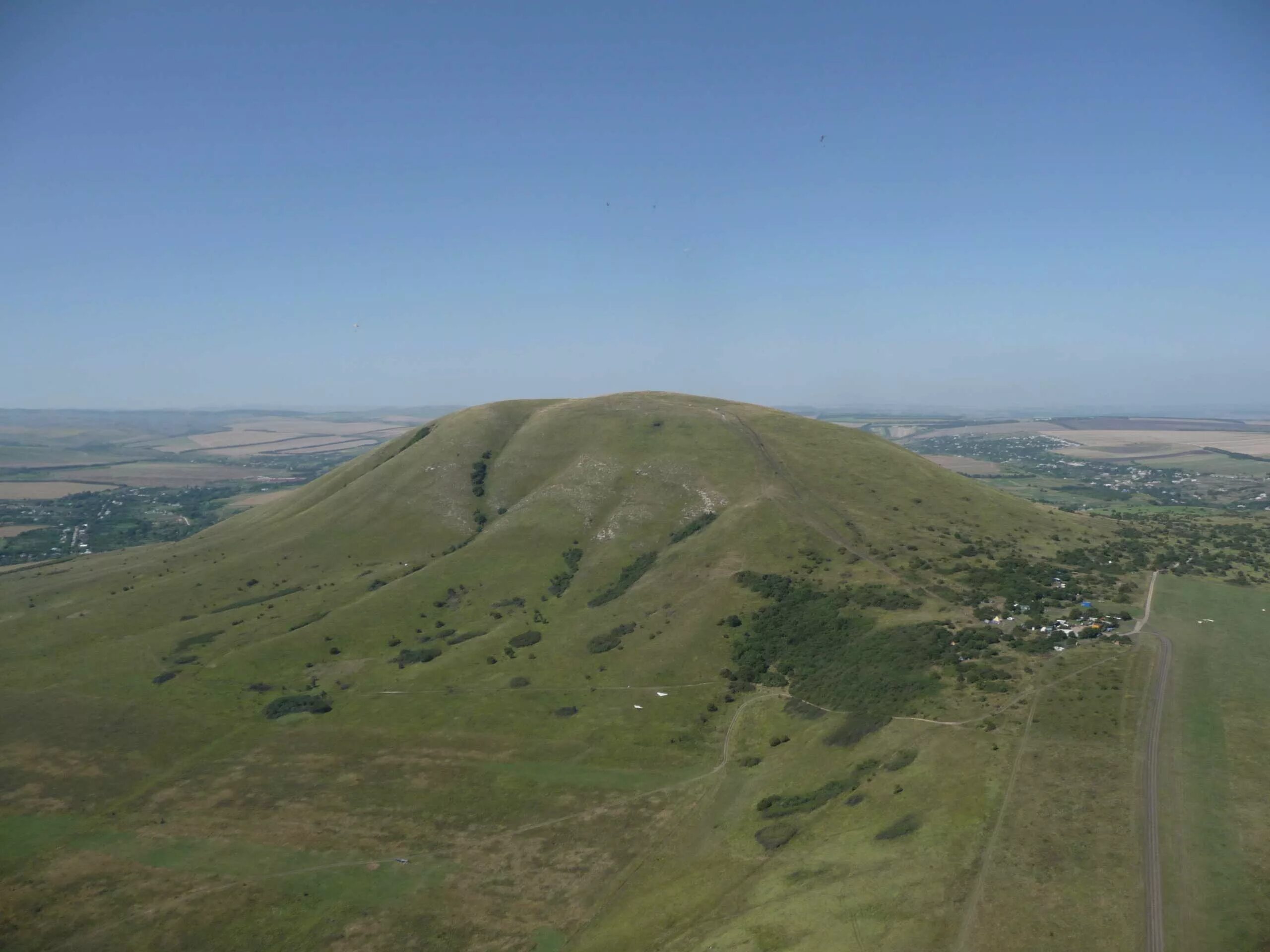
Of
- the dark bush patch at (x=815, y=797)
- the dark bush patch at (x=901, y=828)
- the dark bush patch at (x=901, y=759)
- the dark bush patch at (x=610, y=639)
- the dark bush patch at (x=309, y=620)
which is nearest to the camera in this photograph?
the dark bush patch at (x=901, y=828)

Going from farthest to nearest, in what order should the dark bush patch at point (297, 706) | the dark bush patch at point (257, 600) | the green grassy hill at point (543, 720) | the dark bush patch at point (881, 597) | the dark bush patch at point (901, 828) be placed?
the dark bush patch at point (257, 600) → the dark bush patch at point (881, 597) → the dark bush patch at point (297, 706) → the green grassy hill at point (543, 720) → the dark bush patch at point (901, 828)

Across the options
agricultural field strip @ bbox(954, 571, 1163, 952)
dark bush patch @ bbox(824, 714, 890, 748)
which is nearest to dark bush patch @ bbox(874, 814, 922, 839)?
agricultural field strip @ bbox(954, 571, 1163, 952)

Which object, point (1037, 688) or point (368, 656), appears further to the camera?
point (368, 656)

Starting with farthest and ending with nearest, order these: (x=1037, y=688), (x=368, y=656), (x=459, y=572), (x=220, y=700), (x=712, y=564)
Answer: (x=459, y=572)
(x=712, y=564)
(x=368, y=656)
(x=220, y=700)
(x=1037, y=688)

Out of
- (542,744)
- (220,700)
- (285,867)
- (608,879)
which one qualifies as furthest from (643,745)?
(220,700)

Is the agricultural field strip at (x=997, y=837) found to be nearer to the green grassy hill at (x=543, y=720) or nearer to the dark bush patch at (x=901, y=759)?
the green grassy hill at (x=543, y=720)

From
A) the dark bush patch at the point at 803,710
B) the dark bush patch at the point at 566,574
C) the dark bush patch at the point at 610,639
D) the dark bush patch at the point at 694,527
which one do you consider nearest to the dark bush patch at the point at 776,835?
the dark bush patch at the point at 803,710

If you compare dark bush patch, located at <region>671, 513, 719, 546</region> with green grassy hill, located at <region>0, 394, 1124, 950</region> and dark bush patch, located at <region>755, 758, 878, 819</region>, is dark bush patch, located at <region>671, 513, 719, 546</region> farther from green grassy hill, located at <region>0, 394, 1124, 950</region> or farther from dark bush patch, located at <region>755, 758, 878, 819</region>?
dark bush patch, located at <region>755, 758, 878, 819</region>

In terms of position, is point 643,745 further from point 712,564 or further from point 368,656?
point 368,656
